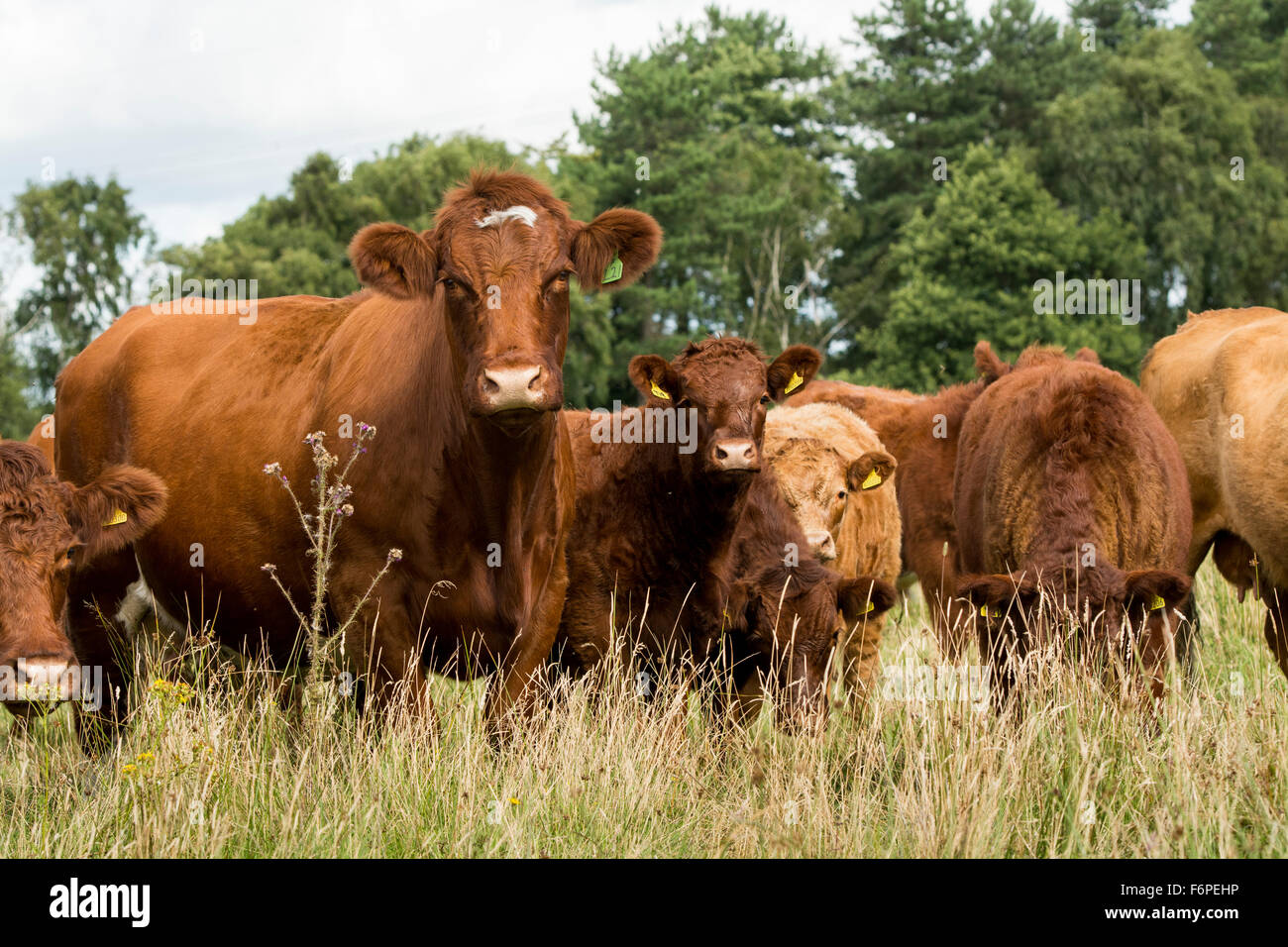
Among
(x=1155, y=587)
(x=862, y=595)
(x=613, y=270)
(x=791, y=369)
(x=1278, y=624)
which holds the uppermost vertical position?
(x=613, y=270)

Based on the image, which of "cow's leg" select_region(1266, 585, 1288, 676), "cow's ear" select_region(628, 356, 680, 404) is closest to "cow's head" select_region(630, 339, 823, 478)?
"cow's ear" select_region(628, 356, 680, 404)

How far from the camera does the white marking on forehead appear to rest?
5055 millimetres

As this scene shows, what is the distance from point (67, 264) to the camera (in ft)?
139

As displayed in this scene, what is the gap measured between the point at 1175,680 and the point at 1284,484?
238 centimetres

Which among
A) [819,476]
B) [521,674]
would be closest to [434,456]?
[521,674]

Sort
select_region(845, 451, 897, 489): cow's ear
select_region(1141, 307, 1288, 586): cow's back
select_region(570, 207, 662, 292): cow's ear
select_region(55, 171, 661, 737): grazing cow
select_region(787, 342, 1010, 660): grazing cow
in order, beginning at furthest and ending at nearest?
1. select_region(787, 342, 1010, 660): grazing cow
2. select_region(845, 451, 897, 489): cow's ear
3. select_region(1141, 307, 1288, 586): cow's back
4. select_region(570, 207, 662, 292): cow's ear
5. select_region(55, 171, 661, 737): grazing cow

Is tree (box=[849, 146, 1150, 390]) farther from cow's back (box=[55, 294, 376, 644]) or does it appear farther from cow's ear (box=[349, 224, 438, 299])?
cow's ear (box=[349, 224, 438, 299])

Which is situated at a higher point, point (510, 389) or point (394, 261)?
point (394, 261)

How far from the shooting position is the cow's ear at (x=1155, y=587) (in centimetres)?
559

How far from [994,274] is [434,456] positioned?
1467 inches

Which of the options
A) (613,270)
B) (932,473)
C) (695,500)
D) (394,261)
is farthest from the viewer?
(932,473)

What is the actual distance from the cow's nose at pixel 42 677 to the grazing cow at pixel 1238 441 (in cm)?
618

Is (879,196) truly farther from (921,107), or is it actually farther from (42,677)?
(42,677)

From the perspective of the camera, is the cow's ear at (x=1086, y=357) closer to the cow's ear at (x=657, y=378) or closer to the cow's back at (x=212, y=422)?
the cow's ear at (x=657, y=378)
